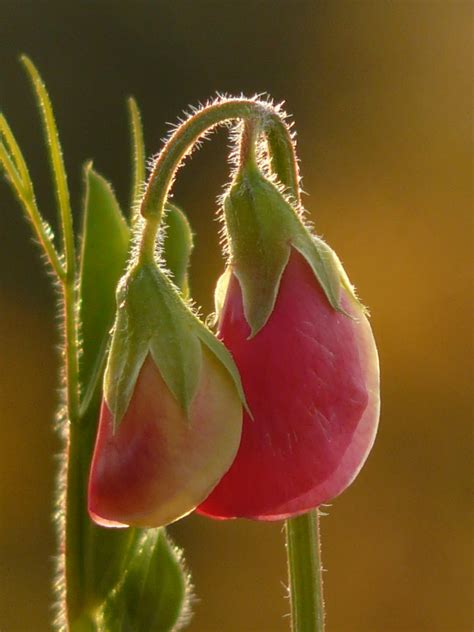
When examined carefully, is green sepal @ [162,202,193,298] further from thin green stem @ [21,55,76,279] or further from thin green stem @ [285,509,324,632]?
thin green stem @ [285,509,324,632]

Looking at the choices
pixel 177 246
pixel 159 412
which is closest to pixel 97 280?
pixel 177 246

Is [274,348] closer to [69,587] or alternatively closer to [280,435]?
[280,435]

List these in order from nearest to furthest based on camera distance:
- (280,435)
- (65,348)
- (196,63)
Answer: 1. (280,435)
2. (65,348)
3. (196,63)

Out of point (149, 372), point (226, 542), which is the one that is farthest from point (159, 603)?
point (226, 542)

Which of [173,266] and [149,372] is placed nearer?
[149,372]

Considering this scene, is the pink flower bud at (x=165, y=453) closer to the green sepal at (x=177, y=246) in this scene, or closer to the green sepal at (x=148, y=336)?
the green sepal at (x=148, y=336)

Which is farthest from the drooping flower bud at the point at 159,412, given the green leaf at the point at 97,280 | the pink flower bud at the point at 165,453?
the green leaf at the point at 97,280
